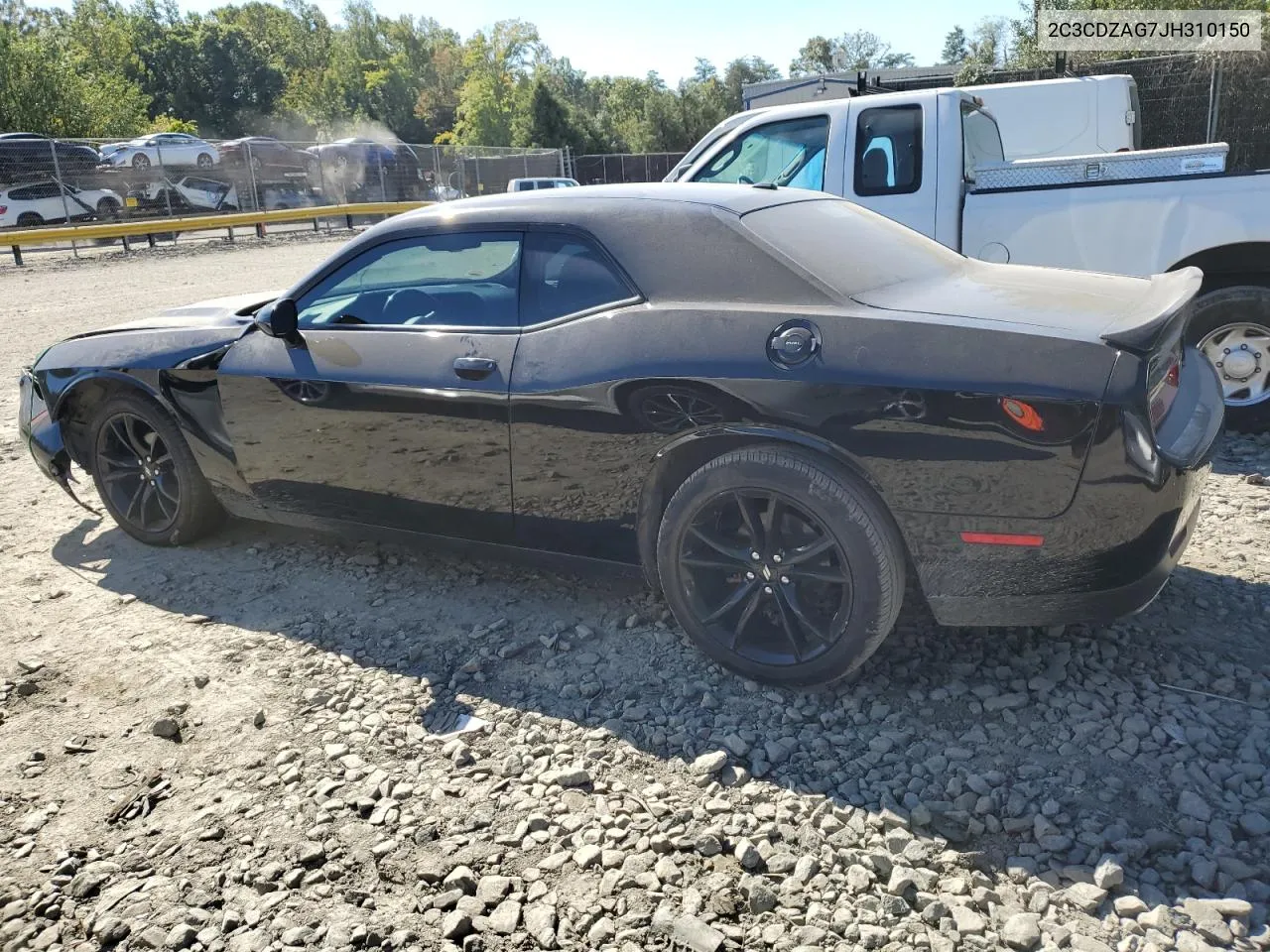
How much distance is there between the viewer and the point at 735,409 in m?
3.00

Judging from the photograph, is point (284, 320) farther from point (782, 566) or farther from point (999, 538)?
point (999, 538)

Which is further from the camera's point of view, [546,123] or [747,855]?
[546,123]

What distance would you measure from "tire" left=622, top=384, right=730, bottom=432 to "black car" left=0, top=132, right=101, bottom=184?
24.3 m

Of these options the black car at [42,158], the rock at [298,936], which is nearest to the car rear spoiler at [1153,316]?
Answer: the rock at [298,936]

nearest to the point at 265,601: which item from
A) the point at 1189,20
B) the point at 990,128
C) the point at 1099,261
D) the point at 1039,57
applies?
the point at 1099,261

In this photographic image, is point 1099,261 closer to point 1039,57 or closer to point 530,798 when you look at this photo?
point 530,798

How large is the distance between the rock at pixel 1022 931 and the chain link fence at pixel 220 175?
25.7 meters

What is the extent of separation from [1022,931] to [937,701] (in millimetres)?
958

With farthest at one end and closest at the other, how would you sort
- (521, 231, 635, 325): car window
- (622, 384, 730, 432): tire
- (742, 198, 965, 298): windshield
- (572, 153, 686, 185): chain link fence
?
(572, 153, 686, 185): chain link fence < (521, 231, 635, 325): car window < (742, 198, 965, 298): windshield < (622, 384, 730, 432): tire

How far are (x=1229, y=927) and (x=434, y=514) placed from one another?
273cm

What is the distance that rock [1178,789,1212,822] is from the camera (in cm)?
250

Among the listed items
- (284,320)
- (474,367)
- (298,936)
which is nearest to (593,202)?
(474,367)

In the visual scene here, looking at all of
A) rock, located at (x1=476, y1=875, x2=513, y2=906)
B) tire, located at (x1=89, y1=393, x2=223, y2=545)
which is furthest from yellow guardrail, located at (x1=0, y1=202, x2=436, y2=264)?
rock, located at (x1=476, y1=875, x2=513, y2=906)

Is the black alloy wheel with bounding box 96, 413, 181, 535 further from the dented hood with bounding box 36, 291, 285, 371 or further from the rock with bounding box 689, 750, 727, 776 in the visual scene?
the rock with bounding box 689, 750, 727, 776
